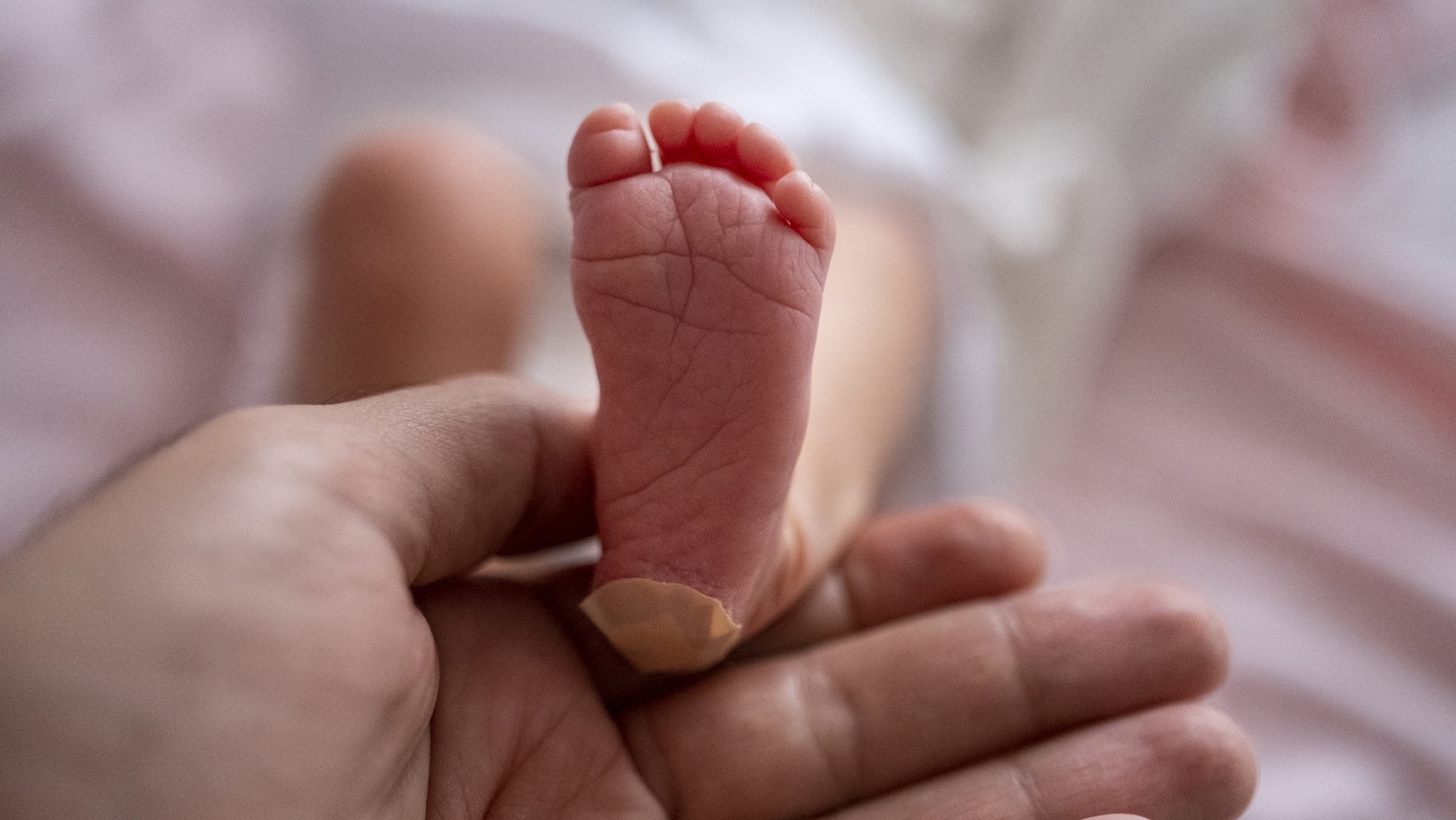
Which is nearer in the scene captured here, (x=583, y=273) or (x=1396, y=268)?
(x=583, y=273)

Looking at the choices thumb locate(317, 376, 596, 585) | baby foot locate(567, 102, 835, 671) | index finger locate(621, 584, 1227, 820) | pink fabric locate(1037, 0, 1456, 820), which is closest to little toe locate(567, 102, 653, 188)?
baby foot locate(567, 102, 835, 671)

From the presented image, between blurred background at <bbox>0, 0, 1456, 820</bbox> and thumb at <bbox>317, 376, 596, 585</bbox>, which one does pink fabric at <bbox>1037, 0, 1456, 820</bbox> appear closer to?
blurred background at <bbox>0, 0, 1456, 820</bbox>

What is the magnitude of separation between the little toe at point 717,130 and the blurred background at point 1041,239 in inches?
14.8

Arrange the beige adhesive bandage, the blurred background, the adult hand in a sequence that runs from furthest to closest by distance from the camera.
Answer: the blurred background → the beige adhesive bandage → the adult hand

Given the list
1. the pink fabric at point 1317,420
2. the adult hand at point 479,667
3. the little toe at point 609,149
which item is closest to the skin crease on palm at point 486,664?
the adult hand at point 479,667

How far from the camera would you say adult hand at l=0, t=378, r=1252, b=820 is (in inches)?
14.0

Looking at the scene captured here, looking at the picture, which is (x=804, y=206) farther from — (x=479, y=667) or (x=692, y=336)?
(x=479, y=667)

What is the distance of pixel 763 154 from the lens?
17.5 inches

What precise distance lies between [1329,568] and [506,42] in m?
0.87

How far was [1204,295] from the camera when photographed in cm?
103

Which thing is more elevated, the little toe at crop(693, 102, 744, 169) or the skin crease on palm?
the little toe at crop(693, 102, 744, 169)

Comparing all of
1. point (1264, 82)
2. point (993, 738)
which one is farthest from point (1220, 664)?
point (1264, 82)

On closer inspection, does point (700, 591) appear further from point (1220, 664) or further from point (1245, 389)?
point (1245, 389)

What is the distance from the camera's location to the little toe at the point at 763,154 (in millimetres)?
444
